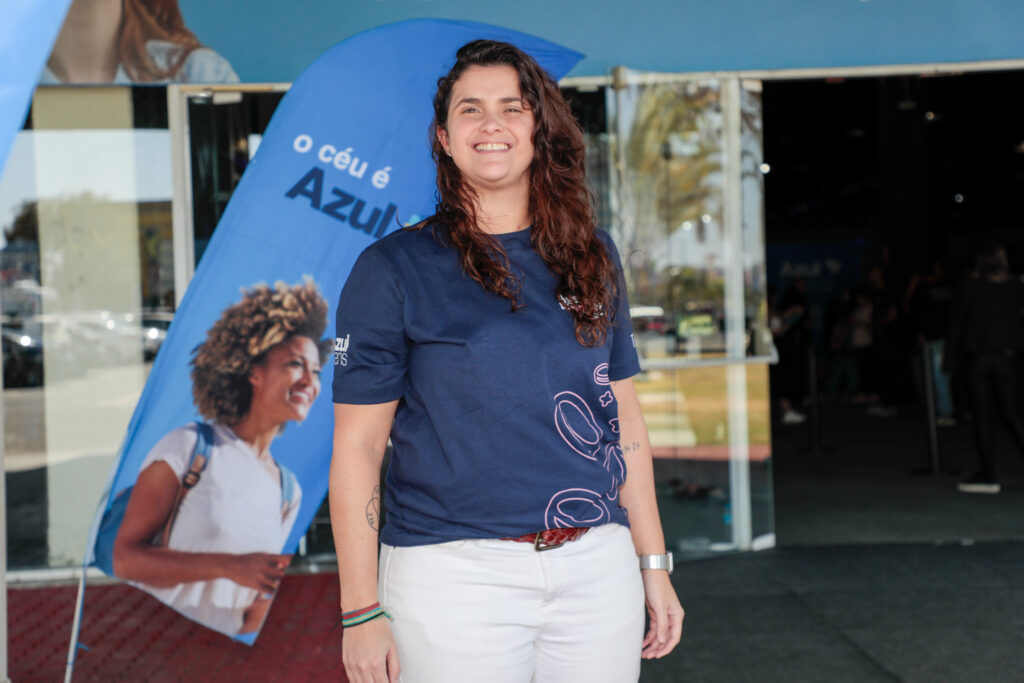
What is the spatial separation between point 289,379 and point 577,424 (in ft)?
6.34

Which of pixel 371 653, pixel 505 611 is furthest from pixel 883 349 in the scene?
pixel 371 653

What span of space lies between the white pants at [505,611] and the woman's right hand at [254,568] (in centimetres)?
189

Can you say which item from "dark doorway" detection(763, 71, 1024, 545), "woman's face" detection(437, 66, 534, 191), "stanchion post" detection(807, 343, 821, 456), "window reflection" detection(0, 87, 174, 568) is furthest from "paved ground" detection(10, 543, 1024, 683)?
"stanchion post" detection(807, 343, 821, 456)

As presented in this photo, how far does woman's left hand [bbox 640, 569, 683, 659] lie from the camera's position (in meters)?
1.70

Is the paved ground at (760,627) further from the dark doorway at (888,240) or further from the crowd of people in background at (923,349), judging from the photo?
the crowd of people in background at (923,349)

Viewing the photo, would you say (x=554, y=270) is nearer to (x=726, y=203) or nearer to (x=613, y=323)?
(x=613, y=323)

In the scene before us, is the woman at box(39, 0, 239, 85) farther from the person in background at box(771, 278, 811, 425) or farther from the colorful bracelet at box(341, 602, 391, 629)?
the person in background at box(771, 278, 811, 425)

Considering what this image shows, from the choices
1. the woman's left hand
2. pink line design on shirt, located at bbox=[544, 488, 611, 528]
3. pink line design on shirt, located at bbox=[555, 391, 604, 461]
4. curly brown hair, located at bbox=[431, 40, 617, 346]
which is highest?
curly brown hair, located at bbox=[431, 40, 617, 346]

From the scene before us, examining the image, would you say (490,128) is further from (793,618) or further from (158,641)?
(158,641)

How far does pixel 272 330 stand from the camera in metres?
3.17

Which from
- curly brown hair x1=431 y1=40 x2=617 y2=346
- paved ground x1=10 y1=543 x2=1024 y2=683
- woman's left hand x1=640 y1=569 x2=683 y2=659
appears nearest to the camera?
curly brown hair x1=431 y1=40 x2=617 y2=346

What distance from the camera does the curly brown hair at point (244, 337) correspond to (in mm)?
3086

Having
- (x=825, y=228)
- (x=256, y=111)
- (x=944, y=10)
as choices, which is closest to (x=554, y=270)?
(x=256, y=111)

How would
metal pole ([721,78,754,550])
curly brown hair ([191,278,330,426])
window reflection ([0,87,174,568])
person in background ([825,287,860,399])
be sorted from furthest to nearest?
person in background ([825,287,860,399])
metal pole ([721,78,754,550])
window reflection ([0,87,174,568])
curly brown hair ([191,278,330,426])
